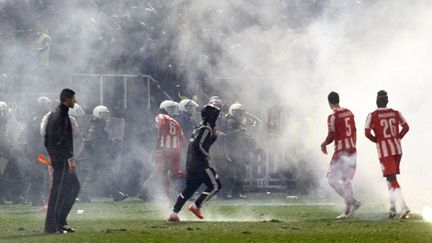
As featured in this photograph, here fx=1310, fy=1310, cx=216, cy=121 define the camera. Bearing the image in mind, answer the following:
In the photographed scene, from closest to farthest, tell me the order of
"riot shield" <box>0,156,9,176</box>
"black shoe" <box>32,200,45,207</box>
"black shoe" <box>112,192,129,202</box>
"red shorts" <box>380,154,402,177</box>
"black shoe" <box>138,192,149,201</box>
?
"red shorts" <box>380,154,402,177</box> < "black shoe" <box>32,200,45,207</box> < "black shoe" <box>138,192,149,201</box> < "black shoe" <box>112,192,129,202</box> < "riot shield" <box>0,156,9,176</box>

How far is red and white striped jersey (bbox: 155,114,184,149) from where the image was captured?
2709 centimetres

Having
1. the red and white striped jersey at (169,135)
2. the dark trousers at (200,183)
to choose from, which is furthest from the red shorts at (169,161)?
the dark trousers at (200,183)

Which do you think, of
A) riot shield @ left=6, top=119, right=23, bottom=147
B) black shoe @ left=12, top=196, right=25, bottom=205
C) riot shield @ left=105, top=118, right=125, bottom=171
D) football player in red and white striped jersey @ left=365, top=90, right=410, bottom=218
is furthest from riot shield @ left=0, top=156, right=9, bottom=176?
football player in red and white striped jersey @ left=365, top=90, right=410, bottom=218

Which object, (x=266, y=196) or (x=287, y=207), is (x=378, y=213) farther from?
(x=266, y=196)

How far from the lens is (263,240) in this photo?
58.3 feet

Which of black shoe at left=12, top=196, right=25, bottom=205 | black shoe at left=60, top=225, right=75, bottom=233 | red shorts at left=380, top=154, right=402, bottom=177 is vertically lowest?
black shoe at left=60, top=225, right=75, bottom=233

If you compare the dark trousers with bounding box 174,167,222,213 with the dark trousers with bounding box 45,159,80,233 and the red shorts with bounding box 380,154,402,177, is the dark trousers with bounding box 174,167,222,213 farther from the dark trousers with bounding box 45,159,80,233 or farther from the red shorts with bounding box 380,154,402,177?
the red shorts with bounding box 380,154,402,177

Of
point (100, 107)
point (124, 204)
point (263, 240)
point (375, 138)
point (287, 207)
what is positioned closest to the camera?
point (263, 240)

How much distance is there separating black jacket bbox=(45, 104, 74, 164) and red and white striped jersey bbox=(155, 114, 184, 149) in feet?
23.0

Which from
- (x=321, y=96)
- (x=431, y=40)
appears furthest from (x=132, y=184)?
(x=431, y=40)

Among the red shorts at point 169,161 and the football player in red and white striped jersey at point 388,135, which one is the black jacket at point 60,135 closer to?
the football player in red and white striped jersey at point 388,135

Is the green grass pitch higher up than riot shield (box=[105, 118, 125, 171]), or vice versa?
riot shield (box=[105, 118, 125, 171])

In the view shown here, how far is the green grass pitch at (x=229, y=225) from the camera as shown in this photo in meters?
18.2

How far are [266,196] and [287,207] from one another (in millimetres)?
5630
